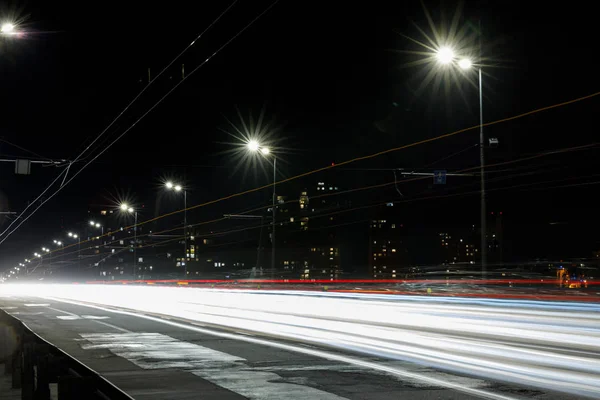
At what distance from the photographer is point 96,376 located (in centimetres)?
535

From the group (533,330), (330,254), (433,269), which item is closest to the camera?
(533,330)

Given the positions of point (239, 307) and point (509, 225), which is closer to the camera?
point (239, 307)

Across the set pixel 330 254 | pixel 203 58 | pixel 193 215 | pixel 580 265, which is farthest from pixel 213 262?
pixel 203 58

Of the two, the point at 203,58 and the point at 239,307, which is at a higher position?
the point at 203,58

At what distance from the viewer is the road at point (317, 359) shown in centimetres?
905

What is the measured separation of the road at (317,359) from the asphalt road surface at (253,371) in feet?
0.05

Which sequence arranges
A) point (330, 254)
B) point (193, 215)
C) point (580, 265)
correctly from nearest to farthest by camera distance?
point (580, 265)
point (193, 215)
point (330, 254)

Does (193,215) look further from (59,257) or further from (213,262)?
(59,257)

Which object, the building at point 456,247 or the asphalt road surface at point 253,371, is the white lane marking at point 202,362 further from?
the building at point 456,247

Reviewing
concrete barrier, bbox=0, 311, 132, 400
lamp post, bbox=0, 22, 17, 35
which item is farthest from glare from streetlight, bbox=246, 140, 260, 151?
concrete barrier, bbox=0, 311, 132, 400

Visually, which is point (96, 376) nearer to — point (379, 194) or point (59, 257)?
point (379, 194)

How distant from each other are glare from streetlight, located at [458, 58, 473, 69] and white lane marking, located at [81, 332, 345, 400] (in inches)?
542

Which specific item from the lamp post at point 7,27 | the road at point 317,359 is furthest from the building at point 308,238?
the road at point 317,359

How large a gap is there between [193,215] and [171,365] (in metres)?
85.8
